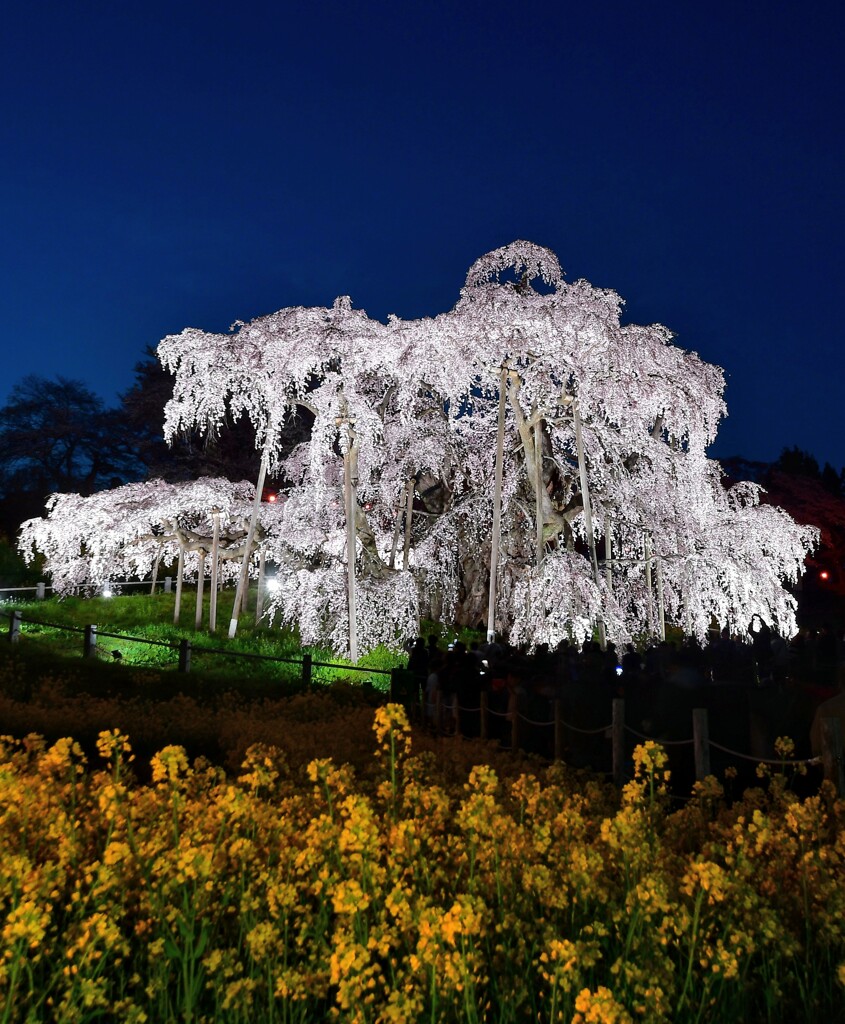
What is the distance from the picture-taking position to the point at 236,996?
2625 mm

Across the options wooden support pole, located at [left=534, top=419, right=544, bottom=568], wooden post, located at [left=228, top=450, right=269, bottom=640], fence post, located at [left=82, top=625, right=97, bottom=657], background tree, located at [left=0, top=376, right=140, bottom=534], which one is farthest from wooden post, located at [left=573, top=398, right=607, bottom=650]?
background tree, located at [left=0, top=376, right=140, bottom=534]

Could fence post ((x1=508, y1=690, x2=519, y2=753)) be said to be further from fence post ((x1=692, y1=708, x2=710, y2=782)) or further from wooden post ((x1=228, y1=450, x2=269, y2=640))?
wooden post ((x1=228, y1=450, x2=269, y2=640))

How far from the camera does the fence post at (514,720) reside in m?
8.53

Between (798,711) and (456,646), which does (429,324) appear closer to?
(456,646)

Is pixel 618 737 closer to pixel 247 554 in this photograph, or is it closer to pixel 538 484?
pixel 538 484

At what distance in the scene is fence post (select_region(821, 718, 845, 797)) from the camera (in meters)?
5.12

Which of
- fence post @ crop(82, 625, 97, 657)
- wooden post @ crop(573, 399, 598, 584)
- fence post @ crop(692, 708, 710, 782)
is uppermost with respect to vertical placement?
wooden post @ crop(573, 399, 598, 584)

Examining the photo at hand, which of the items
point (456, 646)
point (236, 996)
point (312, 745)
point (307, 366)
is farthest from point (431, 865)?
point (307, 366)

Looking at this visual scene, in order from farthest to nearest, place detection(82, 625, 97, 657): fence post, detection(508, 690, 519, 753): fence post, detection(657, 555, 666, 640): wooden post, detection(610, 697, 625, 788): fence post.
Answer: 1. detection(657, 555, 666, 640): wooden post
2. detection(82, 625, 97, 657): fence post
3. detection(508, 690, 519, 753): fence post
4. detection(610, 697, 625, 788): fence post

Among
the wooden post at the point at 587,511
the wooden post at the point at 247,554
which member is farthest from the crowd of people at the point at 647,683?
the wooden post at the point at 247,554

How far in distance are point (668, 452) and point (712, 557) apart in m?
2.68

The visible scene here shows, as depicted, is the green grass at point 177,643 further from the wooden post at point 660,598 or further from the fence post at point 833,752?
the fence post at point 833,752

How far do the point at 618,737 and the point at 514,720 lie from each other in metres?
1.60

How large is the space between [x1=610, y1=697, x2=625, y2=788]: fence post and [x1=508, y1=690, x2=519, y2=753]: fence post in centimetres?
145
